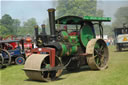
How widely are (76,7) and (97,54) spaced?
61.8 metres

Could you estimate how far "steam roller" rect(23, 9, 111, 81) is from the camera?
7375 mm

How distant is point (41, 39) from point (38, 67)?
1343 millimetres

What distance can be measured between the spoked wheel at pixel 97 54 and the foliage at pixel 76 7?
58618 millimetres

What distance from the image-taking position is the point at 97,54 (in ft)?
31.5

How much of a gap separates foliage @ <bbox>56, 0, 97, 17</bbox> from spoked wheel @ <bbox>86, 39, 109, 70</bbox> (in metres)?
58.6

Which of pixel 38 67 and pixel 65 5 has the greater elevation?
pixel 65 5

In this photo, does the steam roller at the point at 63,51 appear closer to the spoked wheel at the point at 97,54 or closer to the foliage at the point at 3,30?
the spoked wheel at the point at 97,54

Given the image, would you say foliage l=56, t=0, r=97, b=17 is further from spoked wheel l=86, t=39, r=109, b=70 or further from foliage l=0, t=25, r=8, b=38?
spoked wheel l=86, t=39, r=109, b=70

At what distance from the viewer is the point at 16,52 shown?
14359mm

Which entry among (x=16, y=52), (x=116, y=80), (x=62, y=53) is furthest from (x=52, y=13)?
(x=16, y=52)

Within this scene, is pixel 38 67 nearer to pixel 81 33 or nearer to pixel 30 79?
pixel 30 79

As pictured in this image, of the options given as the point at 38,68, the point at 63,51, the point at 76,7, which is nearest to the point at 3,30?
the point at 76,7

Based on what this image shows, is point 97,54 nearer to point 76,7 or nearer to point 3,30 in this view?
point 3,30

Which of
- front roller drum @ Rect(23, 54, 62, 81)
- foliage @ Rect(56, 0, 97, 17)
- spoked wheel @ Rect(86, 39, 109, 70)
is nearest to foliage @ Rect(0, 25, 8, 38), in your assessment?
foliage @ Rect(56, 0, 97, 17)
